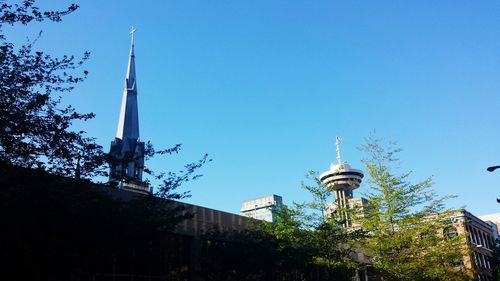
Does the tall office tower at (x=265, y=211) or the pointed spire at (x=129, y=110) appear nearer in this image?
the tall office tower at (x=265, y=211)

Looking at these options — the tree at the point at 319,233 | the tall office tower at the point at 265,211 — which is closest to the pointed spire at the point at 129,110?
the tall office tower at the point at 265,211

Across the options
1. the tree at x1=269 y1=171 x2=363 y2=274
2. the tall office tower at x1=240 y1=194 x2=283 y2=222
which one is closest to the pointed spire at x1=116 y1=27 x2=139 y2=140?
the tall office tower at x1=240 y1=194 x2=283 y2=222

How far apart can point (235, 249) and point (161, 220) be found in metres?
10.1

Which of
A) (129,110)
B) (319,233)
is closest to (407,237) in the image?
(319,233)

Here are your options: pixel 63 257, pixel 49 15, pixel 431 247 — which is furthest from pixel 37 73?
pixel 431 247

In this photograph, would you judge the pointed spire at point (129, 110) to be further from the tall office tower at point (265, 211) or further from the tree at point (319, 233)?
the tree at point (319, 233)

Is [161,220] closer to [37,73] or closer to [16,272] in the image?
[16,272]

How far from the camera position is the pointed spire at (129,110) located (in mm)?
120000

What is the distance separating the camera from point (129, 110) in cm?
12556

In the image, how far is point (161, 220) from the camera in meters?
18.1

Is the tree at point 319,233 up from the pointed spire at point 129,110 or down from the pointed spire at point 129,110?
down

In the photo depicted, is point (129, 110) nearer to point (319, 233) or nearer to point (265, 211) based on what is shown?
point (265, 211)

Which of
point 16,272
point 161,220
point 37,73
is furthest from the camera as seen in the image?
point 161,220

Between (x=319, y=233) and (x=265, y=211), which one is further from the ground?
(x=265, y=211)
